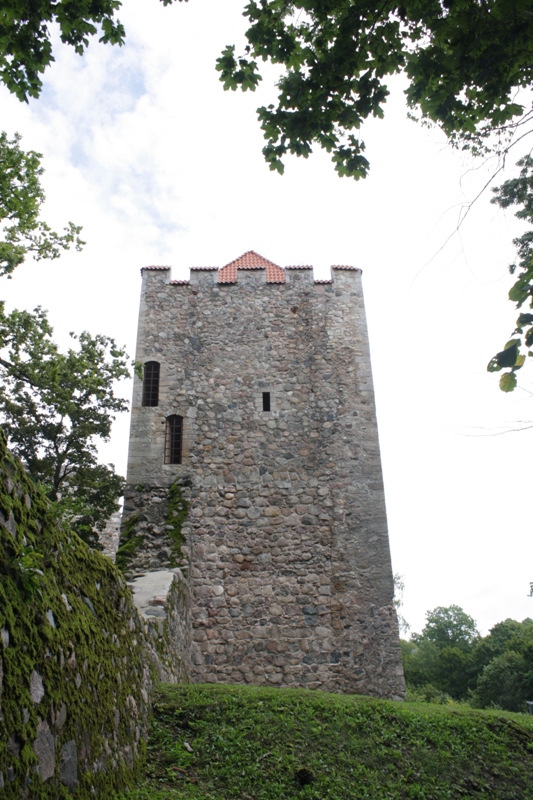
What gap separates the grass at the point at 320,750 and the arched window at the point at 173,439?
492cm

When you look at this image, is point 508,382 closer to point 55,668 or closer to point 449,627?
point 55,668

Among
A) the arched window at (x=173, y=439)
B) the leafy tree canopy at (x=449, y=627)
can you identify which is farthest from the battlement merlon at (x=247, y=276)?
the leafy tree canopy at (x=449, y=627)

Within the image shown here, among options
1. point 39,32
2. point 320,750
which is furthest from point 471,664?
point 39,32

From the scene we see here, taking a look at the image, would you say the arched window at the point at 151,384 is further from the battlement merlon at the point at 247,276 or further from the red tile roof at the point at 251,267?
the red tile roof at the point at 251,267

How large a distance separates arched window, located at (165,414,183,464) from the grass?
4917 millimetres

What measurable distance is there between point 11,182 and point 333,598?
8.41 metres

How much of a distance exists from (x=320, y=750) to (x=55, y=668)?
275 cm

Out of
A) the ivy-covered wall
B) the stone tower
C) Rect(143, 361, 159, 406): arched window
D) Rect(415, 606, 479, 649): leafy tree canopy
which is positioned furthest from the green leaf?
Rect(415, 606, 479, 649): leafy tree canopy

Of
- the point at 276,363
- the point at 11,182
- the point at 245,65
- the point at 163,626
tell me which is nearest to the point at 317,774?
the point at 163,626

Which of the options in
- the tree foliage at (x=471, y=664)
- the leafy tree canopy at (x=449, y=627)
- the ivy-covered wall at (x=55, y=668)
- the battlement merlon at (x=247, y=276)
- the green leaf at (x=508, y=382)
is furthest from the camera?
A: the leafy tree canopy at (x=449, y=627)

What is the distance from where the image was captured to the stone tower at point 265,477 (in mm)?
8828

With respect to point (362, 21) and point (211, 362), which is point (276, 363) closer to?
point (211, 362)

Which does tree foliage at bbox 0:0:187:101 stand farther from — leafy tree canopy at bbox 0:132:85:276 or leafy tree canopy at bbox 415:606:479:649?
leafy tree canopy at bbox 415:606:479:649

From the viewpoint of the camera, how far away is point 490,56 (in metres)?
3.37
